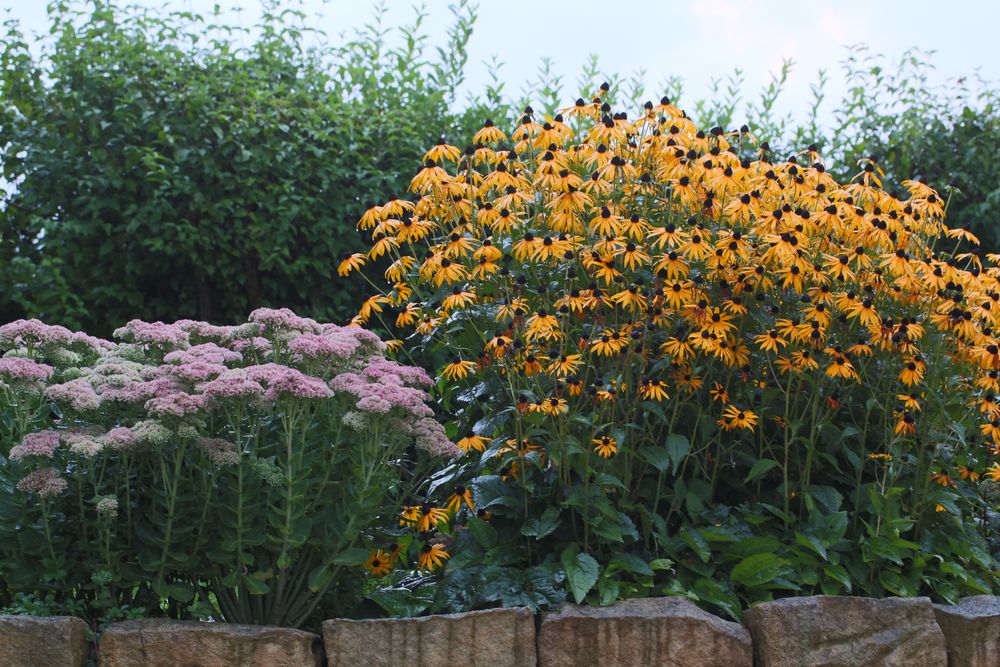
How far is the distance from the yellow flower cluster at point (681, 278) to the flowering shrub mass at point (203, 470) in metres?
0.43

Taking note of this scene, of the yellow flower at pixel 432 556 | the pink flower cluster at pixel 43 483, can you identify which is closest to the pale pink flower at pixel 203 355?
the pink flower cluster at pixel 43 483

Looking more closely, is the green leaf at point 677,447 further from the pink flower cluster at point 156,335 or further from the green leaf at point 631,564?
the pink flower cluster at point 156,335

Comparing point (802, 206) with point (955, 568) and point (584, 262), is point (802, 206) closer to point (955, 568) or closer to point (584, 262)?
point (584, 262)

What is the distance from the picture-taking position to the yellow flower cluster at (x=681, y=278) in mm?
3471

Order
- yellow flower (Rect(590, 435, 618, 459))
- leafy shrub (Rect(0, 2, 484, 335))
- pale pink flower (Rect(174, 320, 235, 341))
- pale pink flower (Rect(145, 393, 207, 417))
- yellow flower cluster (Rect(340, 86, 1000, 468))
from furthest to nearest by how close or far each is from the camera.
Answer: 1. leafy shrub (Rect(0, 2, 484, 335))
2. pale pink flower (Rect(174, 320, 235, 341))
3. yellow flower cluster (Rect(340, 86, 1000, 468))
4. yellow flower (Rect(590, 435, 618, 459))
5. pale pink flower (Rect(145, 393, 207, 417))

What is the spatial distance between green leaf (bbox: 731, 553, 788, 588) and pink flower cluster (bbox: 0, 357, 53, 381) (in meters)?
2.16

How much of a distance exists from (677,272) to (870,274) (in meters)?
0.71

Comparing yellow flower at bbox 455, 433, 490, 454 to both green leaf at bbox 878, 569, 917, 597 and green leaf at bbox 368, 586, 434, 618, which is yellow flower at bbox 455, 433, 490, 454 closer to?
green leaf at bbox 368, 586, 434, 618

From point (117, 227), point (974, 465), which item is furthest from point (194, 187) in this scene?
point (974, 465)

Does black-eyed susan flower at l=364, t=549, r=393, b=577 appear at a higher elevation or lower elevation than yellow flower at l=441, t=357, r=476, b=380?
lower

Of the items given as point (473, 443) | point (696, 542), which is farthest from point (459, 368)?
point (696, 542)

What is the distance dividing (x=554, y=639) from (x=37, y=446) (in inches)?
60.4

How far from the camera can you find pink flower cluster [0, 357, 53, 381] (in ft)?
10.2

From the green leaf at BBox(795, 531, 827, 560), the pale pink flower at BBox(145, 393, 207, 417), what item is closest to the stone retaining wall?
the green leaf at BBox(795, 531, 827, 560)
